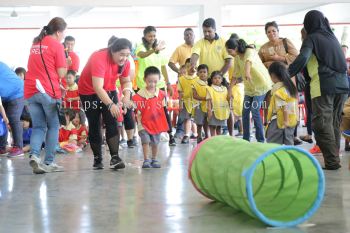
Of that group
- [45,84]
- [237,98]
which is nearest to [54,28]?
[45,84]

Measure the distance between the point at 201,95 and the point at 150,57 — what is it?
0.97 meters

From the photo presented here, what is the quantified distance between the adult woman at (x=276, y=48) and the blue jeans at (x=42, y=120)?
9.91ft

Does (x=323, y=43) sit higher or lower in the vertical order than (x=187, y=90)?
higher

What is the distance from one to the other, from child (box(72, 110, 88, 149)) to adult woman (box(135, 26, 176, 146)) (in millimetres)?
945

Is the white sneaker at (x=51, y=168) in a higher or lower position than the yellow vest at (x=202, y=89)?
lower

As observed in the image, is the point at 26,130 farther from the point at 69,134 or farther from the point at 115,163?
the point at 115,163

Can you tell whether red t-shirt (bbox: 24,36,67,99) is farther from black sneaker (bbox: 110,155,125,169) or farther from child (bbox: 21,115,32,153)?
child (bbox: 21,115,32,153)

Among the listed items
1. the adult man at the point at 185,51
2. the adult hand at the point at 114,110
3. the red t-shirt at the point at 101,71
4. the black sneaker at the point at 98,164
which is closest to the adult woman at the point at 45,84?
the red t-shirt at the point at 101,71

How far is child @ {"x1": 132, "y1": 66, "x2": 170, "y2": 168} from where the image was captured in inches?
253

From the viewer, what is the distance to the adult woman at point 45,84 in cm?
605

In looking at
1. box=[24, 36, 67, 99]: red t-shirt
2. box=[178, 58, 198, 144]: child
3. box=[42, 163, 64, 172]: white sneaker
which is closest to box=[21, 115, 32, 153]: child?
box=[178, 58, 198, 144]: child

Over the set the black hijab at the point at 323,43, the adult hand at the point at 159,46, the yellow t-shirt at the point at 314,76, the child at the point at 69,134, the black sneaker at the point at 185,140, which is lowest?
the black sneaker at the point at 185,140

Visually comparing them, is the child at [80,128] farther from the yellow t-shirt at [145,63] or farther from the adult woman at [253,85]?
the adult woman at [253,85]

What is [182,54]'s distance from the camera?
9398 mm
